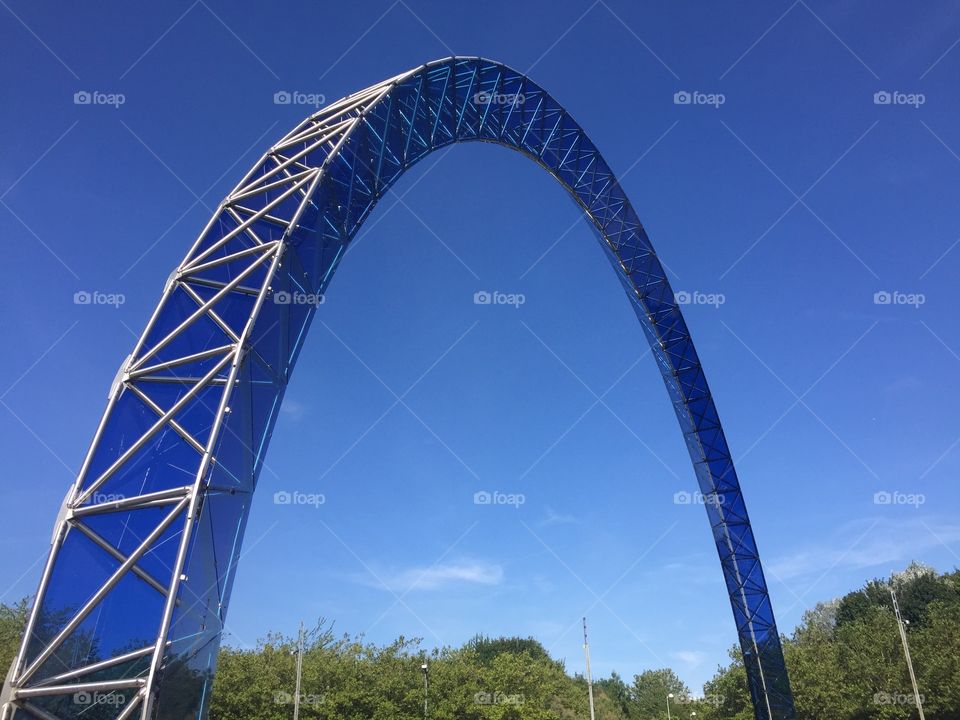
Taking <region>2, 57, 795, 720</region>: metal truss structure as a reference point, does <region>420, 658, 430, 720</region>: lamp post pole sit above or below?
below

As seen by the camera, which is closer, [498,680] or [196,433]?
[196,433]

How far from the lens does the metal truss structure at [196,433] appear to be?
367 inches

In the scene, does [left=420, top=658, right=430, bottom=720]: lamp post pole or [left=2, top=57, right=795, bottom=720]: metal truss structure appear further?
[left=420, top=658, right=430, bottom=720]: lamp post pole

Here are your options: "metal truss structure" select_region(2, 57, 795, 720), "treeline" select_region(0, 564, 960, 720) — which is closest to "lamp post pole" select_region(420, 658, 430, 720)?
"treeline" select_region(0, 564, 960, 720)

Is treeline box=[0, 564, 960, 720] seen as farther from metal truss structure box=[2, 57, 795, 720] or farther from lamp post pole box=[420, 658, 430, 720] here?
metal truss structure box=[2, 57, 795, 720]

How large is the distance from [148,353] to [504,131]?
1648cm

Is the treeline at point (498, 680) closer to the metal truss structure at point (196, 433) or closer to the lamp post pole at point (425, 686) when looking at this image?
the lamp post pole at point (425, 686)

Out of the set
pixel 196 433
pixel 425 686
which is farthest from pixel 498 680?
pixel 196 433

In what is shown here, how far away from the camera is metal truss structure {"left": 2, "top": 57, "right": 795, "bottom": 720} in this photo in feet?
30.6

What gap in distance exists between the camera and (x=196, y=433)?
10.9 metres

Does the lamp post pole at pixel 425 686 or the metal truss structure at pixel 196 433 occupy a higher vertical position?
the metal truss structure at pixel 196 433

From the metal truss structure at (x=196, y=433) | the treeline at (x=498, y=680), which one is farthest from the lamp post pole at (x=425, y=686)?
the metal truss structure at (x=196, y=433)

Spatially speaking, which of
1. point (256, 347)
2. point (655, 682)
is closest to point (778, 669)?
point (256, 347)

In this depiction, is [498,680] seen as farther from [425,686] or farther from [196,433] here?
[196,433]
